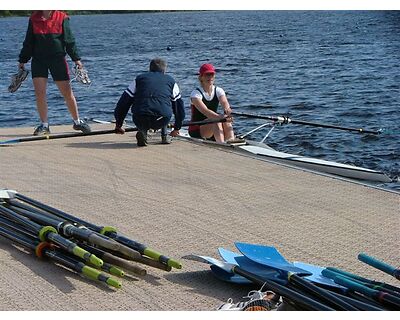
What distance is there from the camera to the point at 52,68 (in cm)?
848

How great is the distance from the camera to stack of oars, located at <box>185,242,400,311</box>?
3.50 m

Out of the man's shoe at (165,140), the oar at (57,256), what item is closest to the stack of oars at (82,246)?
the oar at (57,256)

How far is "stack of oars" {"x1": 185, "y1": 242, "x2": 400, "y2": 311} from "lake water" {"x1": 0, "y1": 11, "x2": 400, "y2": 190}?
1.37 metres

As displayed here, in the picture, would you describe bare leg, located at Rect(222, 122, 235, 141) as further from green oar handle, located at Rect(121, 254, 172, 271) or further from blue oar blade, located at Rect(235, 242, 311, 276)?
green oar handle, located at Rect(121, 254, 172, 271)

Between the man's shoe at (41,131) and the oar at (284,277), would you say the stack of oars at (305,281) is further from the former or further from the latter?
the man's shoe at (41,131)

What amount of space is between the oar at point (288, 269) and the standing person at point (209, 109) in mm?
4368

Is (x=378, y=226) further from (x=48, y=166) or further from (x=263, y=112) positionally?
(x=263, y=112)

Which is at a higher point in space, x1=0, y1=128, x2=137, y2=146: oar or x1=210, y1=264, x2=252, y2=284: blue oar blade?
x1=210, y1=264, x2=252, y2=284: blue oar blade

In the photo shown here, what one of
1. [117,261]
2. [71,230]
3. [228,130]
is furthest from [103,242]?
[228,130]

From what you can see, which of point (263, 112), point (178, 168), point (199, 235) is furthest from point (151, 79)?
point (263, 112)

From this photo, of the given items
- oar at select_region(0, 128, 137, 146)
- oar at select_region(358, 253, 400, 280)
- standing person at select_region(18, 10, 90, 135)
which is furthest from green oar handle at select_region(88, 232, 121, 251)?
standing person at select_region(18, 10, 90, 135)

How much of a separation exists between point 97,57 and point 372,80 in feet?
43.1

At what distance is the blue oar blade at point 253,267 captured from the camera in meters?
3.80
